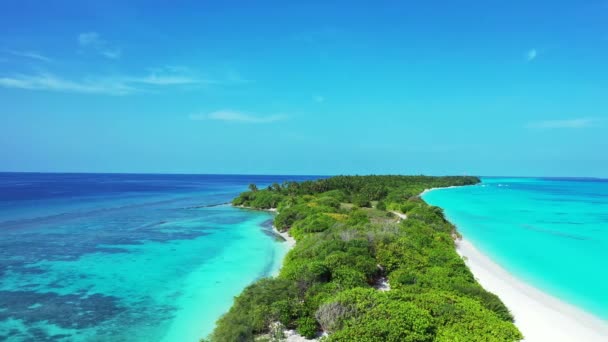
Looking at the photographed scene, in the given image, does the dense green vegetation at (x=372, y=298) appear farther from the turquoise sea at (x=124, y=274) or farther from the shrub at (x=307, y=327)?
the turquoise sea at (x=124, y=274)

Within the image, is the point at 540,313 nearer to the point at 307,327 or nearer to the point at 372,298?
the point at 372,298

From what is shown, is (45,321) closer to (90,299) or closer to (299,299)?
(90,299)

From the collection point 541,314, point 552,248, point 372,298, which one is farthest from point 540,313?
point 552,248

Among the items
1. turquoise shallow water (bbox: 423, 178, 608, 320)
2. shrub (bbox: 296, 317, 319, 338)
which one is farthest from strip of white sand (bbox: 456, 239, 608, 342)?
shrub (bbox: 296, 317, 319, 338)

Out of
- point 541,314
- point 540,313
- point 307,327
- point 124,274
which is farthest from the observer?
point 124,274

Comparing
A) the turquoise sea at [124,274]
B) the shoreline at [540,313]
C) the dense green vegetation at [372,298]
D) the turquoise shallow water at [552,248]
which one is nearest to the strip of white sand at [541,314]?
the shoreline at [540,313]
